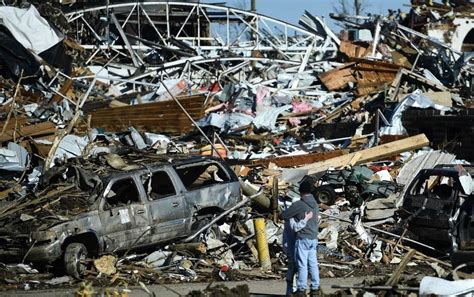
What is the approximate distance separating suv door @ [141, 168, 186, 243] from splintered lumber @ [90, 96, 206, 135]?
374 inches

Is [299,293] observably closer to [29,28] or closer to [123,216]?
[123,216]

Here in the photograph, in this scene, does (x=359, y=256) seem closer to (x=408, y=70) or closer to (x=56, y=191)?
(x=56, y=191)

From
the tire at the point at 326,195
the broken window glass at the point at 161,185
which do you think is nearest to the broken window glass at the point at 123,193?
the broken window glass at the point at 161,185

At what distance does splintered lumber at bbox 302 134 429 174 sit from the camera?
Answer: 809 inches

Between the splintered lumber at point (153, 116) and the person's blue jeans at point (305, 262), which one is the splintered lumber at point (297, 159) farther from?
the person's blue jeans at point (305, 262)

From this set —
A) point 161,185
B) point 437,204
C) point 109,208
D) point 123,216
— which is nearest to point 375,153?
point 437,204

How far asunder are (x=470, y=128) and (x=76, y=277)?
43.3ft

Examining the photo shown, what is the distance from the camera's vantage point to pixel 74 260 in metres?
13.3

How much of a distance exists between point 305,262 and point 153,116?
47.9 feet

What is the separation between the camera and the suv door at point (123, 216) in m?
14.0

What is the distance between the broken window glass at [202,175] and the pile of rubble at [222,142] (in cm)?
4

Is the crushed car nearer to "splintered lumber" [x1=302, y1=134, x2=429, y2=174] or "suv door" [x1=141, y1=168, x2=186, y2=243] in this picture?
"splintered lumber" [x1=302, y1=134, x2=429, y2=174]

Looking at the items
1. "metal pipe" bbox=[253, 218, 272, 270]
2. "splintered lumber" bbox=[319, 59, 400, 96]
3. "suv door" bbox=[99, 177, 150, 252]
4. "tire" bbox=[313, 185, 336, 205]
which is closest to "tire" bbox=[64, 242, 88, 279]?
"suv door" bbox=[99, 177, 150, 252]

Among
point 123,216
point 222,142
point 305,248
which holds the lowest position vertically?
point 222,142
